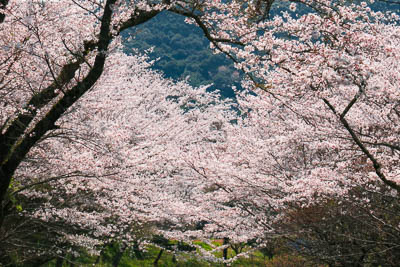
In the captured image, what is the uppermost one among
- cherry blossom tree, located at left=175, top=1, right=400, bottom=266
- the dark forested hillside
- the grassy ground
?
the dark forested hillside

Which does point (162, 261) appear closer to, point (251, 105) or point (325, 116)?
point (251, 105)

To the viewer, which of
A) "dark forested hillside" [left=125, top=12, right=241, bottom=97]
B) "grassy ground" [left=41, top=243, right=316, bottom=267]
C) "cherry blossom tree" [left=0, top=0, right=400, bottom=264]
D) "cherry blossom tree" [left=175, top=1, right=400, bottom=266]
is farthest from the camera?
"dark forested hillside" [left=125, top=12, right=241, bottom=97]

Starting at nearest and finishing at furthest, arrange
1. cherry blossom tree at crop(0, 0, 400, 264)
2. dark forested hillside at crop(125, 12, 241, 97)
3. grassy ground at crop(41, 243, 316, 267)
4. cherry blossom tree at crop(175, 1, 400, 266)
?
cherry blossom tree at crop(0, 0, 400, 264) < cherry blossom tree at crop(175, 1, 400, 266) < grassy ground at crop(41, 243, 316, 267) < dark forested hillside at crop(125, 12, 241, 97)

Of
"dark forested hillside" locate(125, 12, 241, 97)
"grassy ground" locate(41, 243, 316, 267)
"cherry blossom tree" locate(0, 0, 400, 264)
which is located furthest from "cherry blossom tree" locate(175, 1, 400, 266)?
"dark forested hillside" locate(125, 12, 241, 97)

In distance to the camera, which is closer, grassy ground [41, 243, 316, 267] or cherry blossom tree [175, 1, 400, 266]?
cherry blossom tree [175, 1, 400, 266]

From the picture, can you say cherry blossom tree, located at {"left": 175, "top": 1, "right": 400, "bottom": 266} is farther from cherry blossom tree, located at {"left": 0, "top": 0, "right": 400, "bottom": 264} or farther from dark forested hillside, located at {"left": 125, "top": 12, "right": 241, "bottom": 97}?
dark forested hillside, located at {"left": 125, "top": 12, "right": 241, "bottom": 97}

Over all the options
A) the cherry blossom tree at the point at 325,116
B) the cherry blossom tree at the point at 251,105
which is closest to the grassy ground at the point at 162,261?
the cherry blossom tree at the point at 251,105

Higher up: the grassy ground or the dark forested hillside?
the dark forested hillside

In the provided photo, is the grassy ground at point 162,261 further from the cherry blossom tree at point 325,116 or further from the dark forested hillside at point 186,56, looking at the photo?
the dark forested hillside at point 186,56

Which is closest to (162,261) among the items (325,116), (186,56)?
(325,116)

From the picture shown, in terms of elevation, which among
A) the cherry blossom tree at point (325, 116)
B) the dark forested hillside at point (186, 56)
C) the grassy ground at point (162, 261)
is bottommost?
the grassy ground at point (162, 261)

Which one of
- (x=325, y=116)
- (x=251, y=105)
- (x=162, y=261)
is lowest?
(x=162, y=261)

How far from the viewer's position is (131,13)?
459cm

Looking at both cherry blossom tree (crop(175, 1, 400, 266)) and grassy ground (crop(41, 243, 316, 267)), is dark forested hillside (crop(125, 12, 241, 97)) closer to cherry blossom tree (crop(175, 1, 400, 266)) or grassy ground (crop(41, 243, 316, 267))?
grassy ground (crop(41, 243, 316, 267))
